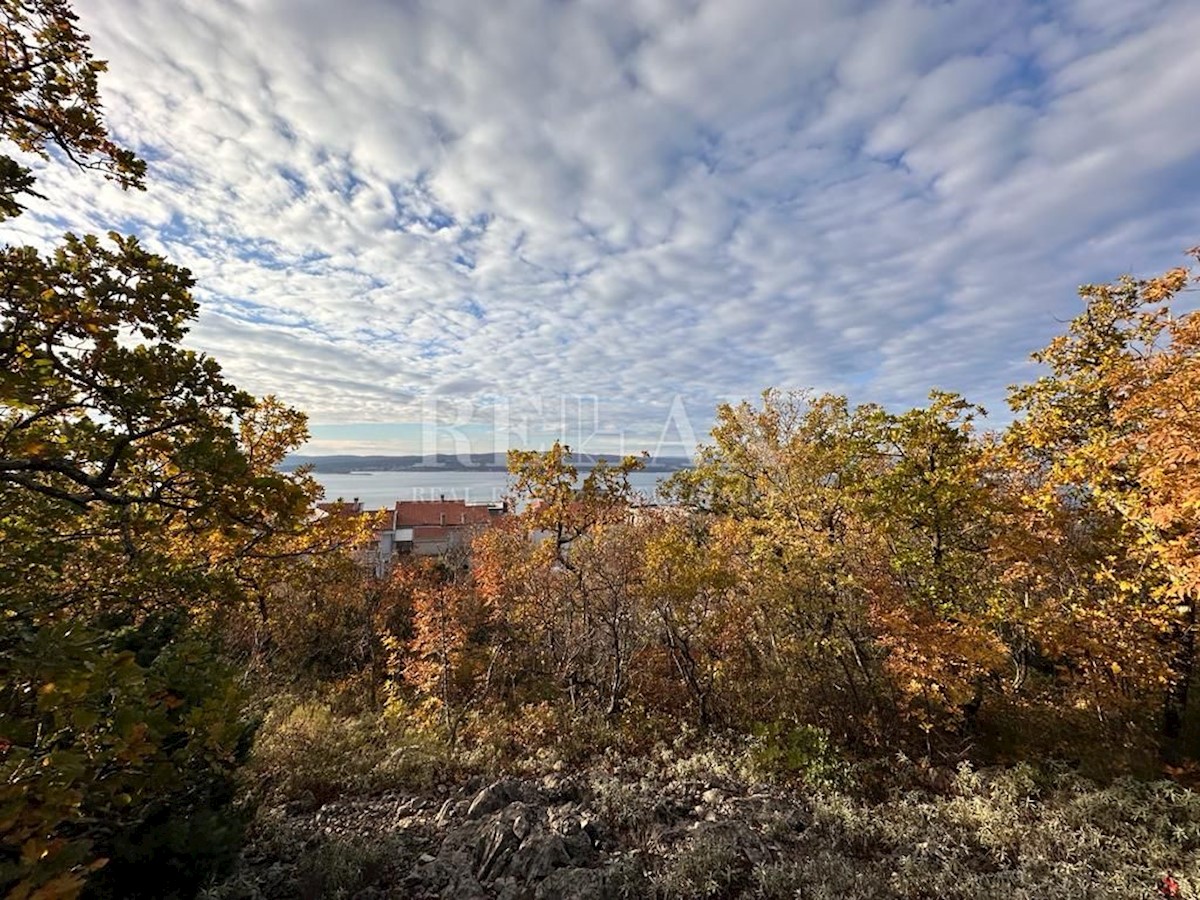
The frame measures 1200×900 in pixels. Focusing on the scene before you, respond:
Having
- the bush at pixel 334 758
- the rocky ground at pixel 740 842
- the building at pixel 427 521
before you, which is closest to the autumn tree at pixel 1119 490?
the rocky ground at pixel 740 842

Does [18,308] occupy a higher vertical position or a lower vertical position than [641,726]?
higher

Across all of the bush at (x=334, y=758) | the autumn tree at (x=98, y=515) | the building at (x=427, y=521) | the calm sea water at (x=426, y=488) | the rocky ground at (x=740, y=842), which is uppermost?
the calm sea water at (x=426, y=488)

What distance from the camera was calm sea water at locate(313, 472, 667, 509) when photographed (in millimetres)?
17484

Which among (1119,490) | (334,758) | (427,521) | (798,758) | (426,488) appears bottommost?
(798,758)

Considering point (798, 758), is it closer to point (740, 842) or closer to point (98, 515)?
point (740, 842)

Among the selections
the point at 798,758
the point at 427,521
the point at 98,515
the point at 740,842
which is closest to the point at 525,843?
the point at 740,842

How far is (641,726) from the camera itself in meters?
10.5

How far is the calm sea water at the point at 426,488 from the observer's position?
17.5 meters

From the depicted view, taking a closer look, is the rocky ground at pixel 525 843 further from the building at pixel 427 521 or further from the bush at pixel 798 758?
the building at pixel 427 521

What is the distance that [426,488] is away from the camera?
213 ft

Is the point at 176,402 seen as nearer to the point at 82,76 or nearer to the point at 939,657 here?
the point at 82,76

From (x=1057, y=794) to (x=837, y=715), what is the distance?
3.02 m

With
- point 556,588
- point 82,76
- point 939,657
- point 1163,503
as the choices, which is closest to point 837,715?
point 939,657

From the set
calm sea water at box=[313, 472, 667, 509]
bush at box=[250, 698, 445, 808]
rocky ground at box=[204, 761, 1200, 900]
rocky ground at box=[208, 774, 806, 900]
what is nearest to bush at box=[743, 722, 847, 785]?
rocky ground at box=[204, 761, 1200, 900]
